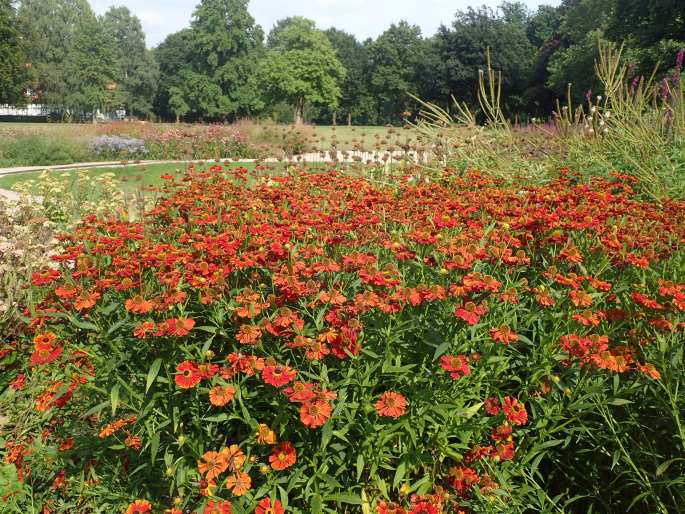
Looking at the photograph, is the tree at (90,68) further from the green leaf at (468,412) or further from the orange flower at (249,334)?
the green leaf at (468,412)

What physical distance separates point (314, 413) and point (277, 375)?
0.51ft

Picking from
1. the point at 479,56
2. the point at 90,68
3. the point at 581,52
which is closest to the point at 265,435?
the point at 581,52

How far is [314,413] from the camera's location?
1405mm

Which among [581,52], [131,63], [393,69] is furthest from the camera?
[131,63]

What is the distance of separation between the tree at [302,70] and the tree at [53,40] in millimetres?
17179

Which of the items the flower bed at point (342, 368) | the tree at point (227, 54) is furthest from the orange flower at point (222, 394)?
the tree at point (227, 54)

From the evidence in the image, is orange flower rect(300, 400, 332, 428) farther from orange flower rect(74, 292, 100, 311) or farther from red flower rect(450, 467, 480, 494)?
orange flower rect(74, 292, 100, 311)

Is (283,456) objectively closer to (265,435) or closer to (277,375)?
(265,435)

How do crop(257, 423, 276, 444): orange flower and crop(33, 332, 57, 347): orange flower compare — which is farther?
crop(33, 332, 57, 347): orange flower

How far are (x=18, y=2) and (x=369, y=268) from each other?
57.9 metres

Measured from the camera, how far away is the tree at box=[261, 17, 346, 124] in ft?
142

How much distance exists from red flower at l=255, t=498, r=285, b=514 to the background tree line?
1182 inches

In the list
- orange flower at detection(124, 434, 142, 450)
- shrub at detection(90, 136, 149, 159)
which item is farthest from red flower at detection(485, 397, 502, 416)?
shrub at detection(90, 136, 149, 159)

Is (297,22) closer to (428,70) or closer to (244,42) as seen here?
(244,42)
